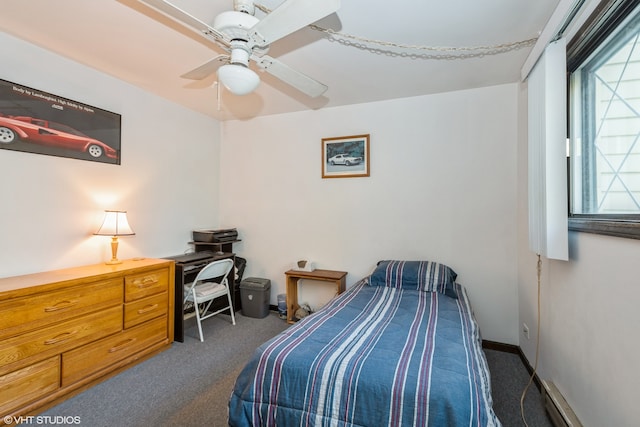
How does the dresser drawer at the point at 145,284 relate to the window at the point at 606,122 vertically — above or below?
below

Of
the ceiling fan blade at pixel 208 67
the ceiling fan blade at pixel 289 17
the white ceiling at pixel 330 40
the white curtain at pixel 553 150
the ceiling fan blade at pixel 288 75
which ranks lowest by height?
the white curtain at pixel 553 150

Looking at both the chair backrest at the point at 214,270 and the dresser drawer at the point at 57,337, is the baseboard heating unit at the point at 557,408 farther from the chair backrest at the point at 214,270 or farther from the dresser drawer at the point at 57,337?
the dresser drawer at the point at 57,337

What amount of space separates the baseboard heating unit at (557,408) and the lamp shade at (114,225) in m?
3.27

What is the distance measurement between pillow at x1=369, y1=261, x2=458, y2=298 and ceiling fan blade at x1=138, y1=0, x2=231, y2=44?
219 centimetres

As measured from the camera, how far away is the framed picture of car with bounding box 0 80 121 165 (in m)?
2.04

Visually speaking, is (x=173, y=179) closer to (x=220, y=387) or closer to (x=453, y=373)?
(x=220, y=387)

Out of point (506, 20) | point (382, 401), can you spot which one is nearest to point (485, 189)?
point (506, 20)

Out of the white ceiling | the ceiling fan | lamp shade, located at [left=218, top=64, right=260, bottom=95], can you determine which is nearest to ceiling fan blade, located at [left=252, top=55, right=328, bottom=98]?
the ceiling fan

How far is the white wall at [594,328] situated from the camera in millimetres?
1161

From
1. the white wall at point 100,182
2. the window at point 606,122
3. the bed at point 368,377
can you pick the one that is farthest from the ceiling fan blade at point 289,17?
the white wall at point 100,182

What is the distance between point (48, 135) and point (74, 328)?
1.50 meters

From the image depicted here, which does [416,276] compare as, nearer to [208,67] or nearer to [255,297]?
[255,297]

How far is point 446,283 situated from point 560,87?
160 cm

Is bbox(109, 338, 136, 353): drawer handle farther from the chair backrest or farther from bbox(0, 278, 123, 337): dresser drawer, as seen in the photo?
→ the chair backrest
